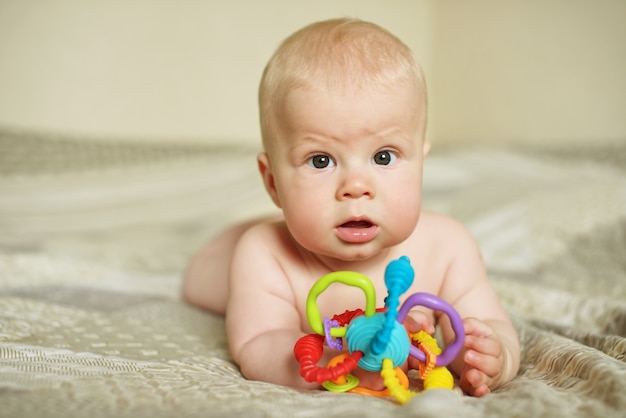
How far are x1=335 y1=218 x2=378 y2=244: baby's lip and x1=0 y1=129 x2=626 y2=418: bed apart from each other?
0.20 meters

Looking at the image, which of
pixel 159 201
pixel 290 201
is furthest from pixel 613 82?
pixel 290 201

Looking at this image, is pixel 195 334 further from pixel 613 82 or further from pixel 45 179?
pixel 613 82

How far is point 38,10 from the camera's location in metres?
2.18

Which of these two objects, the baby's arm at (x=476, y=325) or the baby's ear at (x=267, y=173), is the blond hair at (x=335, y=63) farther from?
the baby's arm at (x=476, y=325)

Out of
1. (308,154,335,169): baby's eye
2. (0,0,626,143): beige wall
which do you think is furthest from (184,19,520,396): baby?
(0,0,626,143): beige wall

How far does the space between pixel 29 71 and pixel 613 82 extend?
1.94 m

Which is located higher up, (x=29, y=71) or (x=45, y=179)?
(x=29, y=71)

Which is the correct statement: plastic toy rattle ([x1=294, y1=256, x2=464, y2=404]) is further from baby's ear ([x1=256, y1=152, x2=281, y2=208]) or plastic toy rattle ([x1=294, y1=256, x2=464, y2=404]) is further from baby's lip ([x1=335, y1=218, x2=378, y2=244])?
baby's ear ([x1=256, y1=152, x2=281, y2=208])

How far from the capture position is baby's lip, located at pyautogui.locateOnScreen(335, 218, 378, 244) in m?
0.81

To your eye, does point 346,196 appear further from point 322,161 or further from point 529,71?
point 529,71

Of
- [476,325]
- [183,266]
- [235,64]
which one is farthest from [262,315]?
[235,64]

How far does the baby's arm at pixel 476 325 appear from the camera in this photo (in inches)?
29.1

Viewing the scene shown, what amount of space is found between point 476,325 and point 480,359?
42 mm

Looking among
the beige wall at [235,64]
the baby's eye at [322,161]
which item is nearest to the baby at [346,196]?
the baby's eye at [322,161]
